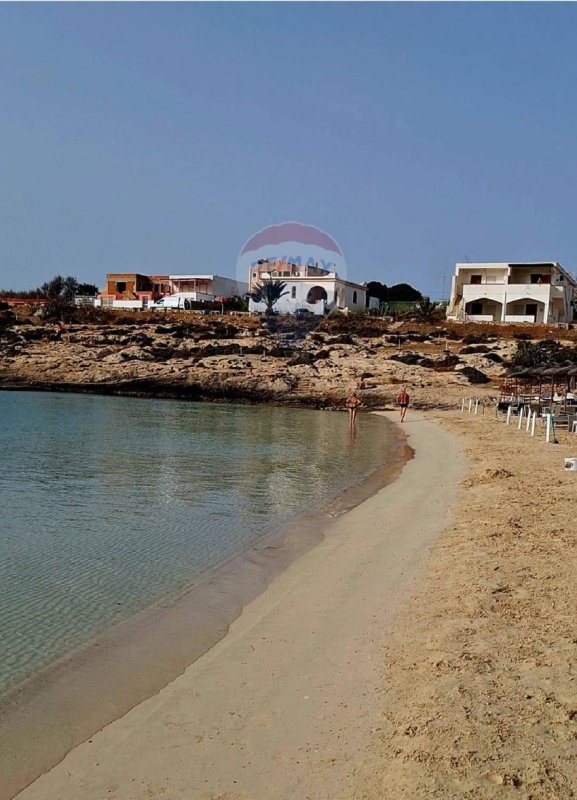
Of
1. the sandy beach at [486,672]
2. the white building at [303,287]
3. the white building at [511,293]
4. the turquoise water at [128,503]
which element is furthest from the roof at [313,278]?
the sandy beach at [486,672]

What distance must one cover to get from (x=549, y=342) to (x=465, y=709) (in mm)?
49741

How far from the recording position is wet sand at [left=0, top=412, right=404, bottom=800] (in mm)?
4895

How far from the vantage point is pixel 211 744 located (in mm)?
4652

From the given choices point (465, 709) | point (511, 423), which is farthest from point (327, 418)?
point (465, 709)

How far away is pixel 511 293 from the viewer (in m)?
64.3

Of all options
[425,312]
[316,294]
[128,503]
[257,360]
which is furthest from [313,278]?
[128,503]

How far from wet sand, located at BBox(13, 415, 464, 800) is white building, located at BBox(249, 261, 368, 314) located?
61896 mm

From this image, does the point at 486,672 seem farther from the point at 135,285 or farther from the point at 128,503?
the point at 135,285

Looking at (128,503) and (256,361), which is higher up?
(256,361)

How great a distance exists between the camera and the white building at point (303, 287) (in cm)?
6981

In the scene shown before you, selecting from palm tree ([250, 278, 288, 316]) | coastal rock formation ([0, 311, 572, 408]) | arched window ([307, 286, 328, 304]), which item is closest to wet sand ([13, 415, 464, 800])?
coastal rock formation ([0, 311, 572, 408])

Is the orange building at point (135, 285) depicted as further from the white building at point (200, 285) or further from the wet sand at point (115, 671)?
the wet sand at point (115, 671)

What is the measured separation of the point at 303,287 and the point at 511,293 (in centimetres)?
2037

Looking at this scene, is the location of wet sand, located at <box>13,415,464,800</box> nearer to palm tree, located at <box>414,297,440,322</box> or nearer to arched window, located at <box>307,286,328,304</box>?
palm tree, located at <box>414,297,440,322</box>
